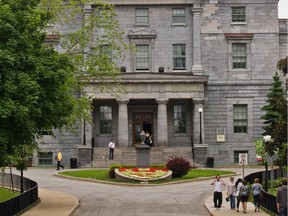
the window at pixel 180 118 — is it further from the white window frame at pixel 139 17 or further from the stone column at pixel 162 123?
the white window frame at pixel 139 17

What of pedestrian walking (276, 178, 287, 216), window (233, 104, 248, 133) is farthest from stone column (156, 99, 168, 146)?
pedestrian walking (276, 178, 287, 216)

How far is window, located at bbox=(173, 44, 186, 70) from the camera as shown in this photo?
61.1 m

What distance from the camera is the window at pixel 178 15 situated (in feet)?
202

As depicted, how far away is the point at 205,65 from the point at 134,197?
27.2 m

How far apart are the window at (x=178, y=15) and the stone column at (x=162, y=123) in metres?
8.81

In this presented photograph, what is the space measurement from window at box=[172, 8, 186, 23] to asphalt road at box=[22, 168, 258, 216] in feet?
72.2

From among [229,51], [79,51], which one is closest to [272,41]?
[229,51]

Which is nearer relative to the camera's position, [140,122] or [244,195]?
[244,195]

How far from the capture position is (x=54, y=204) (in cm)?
3244

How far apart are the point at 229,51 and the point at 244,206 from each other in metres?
33.7

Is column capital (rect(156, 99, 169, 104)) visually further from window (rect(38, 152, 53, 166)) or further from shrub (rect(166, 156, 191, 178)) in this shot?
shrub (rect(166, 156, 191, 178))

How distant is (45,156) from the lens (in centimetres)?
5997

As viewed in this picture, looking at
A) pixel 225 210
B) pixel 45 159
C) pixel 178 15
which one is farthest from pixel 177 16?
pixel 225 210

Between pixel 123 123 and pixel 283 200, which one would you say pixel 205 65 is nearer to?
pixel 123 123
